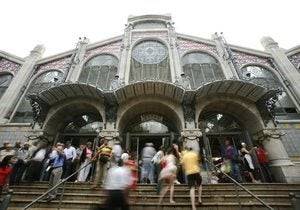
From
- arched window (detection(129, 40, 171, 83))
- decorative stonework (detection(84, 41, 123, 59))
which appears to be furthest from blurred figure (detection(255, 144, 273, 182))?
decorative stonework (detection(84, 41, 123, 59))

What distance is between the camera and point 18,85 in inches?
619

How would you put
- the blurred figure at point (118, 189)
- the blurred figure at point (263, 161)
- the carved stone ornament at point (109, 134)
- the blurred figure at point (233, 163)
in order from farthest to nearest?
the carved stone ornament at point (109, 134), the blurred figure at point (263, 161), the blurred figure at point (233, 163), the blurred figure at point (118, 189)

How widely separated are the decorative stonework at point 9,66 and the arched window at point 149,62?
27.4 ft

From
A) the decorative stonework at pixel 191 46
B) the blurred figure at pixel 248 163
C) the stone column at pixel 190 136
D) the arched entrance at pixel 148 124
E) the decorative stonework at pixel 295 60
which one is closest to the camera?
the blurred figure at pixel 248 163

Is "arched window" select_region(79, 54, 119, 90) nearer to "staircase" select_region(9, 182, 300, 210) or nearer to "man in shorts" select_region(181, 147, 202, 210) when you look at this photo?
"staircase" select_region(9, 182, 300, 210)

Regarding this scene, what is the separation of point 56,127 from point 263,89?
35.9 feet

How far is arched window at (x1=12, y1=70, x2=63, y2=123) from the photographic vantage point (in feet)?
46.8

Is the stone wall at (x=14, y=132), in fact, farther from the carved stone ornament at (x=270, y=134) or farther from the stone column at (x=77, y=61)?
the carved stone ornament at (x=270, y=134)

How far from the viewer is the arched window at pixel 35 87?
562 inches

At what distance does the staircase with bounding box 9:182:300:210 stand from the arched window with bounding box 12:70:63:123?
6331mm

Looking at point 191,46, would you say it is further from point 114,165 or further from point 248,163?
point 114,165

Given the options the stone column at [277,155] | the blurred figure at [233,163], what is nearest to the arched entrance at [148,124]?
the blurred figure at [233,163]

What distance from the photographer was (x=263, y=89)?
11719 mm

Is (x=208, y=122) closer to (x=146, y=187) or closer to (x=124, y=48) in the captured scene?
(x=146, y=187)
